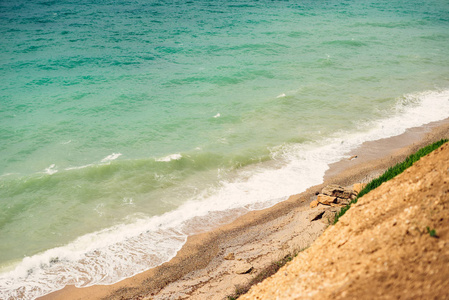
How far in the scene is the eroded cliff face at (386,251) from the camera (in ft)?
16.9

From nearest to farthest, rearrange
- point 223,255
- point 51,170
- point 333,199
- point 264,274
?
point 264,274 < point 223,255 < point 333,199 < point 51,170

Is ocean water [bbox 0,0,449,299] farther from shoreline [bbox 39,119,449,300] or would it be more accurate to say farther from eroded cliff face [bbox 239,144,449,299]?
eroded cliff face [bbox 239,144,449,299]

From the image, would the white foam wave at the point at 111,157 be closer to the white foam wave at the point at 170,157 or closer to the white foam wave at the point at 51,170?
the white foam wave at the point at 51,170

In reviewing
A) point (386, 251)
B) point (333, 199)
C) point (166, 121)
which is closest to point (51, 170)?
point (166, 121)

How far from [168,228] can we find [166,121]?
9461 millimetres

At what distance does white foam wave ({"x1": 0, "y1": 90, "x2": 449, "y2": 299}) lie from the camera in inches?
392

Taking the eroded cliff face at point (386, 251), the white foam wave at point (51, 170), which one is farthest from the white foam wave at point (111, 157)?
the eroded cliff face at point (386, 251)

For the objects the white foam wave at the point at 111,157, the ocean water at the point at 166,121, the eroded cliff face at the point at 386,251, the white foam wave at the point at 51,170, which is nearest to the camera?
the eroded cliff face at the point at 386,251

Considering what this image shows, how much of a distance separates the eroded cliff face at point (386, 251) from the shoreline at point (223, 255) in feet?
4.31

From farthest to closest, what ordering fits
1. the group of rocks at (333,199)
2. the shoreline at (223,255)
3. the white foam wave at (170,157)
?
1. the white foam wave at (170,157)
2. the group of rocks at (333,199)
3. the shoreline at (223,255)

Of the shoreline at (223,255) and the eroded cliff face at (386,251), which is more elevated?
the eroded cliff face at (386,251)

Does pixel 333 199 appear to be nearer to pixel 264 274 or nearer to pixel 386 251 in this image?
pixel 264 274

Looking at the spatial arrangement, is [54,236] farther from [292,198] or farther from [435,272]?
[435,272]

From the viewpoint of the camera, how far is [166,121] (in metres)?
20.0
